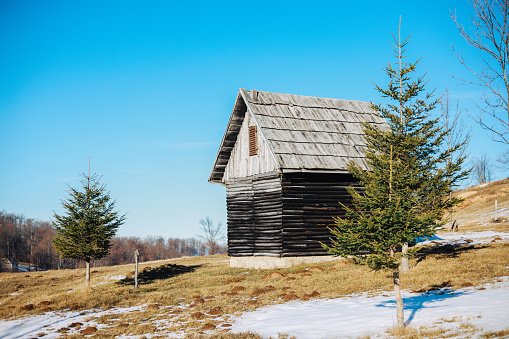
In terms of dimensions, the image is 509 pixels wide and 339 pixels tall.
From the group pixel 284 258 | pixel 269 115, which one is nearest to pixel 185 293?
pixel 284 258

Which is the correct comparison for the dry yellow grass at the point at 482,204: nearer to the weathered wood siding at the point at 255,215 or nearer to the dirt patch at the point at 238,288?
the weathered wood siding at the point at 255,215

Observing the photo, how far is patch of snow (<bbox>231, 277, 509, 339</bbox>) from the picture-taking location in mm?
10008

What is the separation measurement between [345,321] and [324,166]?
12759 millimetres

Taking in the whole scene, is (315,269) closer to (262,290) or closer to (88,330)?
(262,290)

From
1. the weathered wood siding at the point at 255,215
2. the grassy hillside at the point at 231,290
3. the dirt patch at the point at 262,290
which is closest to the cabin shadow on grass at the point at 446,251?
the grassy hillside at the point at 231,290

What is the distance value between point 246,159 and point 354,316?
1569cm

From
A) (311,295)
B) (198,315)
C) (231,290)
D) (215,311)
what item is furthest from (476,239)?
(198,315)

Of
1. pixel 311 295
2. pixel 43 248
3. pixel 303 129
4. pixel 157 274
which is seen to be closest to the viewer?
pixel 311 295

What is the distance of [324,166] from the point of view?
907 inches

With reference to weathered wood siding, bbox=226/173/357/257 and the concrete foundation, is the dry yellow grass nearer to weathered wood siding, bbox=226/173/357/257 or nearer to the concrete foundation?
weathered wood siding, bbox=226/173/357/257

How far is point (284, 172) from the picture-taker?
73.0ft

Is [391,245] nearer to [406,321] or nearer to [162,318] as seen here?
[406,321]

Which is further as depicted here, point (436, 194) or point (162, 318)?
point (436, 194)

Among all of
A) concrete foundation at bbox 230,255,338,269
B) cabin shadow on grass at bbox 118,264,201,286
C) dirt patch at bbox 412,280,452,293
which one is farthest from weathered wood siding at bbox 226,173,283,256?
dirt patch at bbox 412,280,452,293
